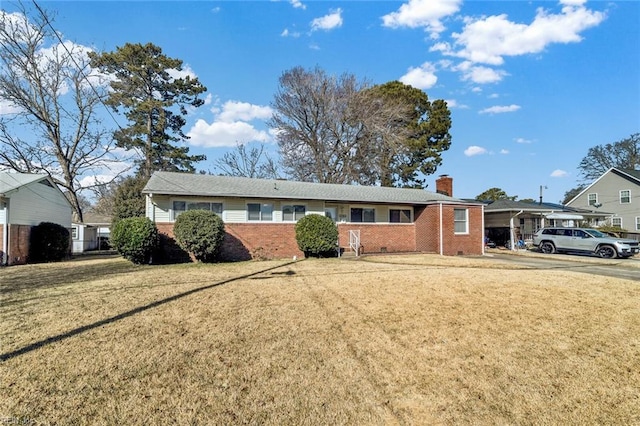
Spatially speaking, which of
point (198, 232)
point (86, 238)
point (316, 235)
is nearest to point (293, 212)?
point (316, 235)

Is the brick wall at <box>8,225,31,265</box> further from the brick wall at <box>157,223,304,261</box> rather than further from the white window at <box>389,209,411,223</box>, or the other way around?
the white window at <box>389,209,411,223</box>

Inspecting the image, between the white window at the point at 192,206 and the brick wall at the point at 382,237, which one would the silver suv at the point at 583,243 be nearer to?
the brick wall at the point at 382,237

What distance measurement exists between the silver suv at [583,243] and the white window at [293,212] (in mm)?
14524

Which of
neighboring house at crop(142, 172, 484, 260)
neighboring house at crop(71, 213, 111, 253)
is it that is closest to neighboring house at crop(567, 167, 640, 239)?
neighboring house at crop(142, 172, 484, 260)

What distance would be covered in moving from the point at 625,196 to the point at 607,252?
66.8 ft

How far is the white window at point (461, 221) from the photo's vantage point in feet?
59.4

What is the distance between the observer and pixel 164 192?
13375 millimetres

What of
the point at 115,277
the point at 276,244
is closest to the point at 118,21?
the point at 115,277

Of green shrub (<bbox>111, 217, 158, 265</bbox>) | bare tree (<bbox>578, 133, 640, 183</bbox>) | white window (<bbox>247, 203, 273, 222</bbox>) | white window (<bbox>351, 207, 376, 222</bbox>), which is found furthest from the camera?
bare tree (<bbox>578, 133, 640, 183</bbox>)

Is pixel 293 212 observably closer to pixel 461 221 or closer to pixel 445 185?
pixel 461 221

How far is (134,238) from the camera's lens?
39.5ft

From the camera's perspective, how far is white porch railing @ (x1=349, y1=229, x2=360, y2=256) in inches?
651

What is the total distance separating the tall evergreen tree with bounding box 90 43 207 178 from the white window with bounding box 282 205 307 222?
18145mm

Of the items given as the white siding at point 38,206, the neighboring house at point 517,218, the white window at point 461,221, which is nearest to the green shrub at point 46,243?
the white siding at point 38,206
